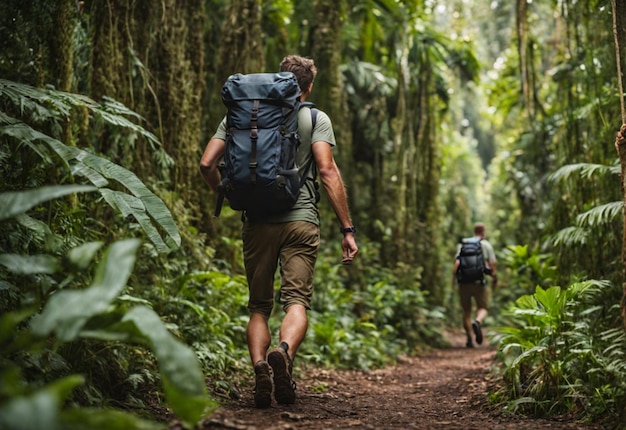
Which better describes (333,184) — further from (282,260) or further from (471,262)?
(471,262)

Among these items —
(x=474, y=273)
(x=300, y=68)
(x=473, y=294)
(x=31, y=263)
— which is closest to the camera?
(x=31, y=263)

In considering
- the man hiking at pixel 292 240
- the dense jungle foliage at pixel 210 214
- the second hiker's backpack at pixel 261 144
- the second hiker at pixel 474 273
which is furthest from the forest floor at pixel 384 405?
the second hiker at pixel 474 273

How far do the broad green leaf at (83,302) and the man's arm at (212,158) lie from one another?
2.02 meters

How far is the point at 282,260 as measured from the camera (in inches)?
160

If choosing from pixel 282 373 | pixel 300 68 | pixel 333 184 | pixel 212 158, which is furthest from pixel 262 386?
pixel 300 68

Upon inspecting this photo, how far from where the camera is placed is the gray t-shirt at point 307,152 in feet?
13.3

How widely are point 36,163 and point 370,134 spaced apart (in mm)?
Result: 9859

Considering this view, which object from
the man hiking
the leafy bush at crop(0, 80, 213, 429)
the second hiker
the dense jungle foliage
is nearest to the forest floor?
the dense jungle foliage

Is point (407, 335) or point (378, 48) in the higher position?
point (378, 48)

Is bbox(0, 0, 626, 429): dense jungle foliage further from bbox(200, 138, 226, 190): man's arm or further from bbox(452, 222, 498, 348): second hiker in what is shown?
bbox(452, 222, 498, 348): second hiker

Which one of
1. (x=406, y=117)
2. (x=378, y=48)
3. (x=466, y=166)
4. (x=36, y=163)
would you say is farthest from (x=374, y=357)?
(x=466, y=166)

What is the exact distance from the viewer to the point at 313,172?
13.9ft

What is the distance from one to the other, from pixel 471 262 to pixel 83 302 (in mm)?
8764

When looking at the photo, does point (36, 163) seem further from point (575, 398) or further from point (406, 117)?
point (406, 117)
